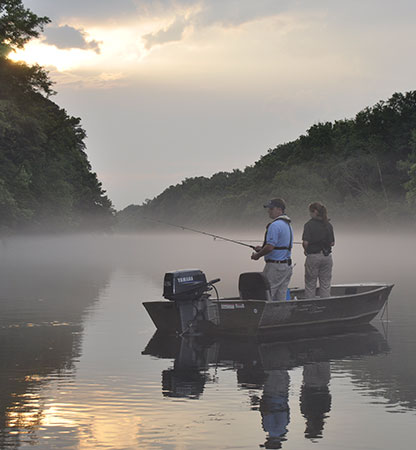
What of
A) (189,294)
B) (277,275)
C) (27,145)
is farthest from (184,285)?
(27,145)

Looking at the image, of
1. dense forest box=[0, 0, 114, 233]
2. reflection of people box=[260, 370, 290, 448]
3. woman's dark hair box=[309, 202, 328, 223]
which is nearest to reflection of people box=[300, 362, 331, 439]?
reflection of people box=[260, 370, 290, 448]

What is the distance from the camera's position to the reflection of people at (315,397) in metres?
8.70

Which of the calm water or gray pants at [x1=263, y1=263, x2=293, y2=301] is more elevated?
gray pants at [x1=263, y1=263, x2=293, y2=301]

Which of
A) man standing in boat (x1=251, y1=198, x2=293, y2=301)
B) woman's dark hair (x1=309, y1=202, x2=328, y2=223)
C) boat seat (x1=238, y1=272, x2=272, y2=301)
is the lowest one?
boat seat (x1=238, y1=272, x2=272, y2=301)

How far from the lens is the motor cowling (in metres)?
14.7

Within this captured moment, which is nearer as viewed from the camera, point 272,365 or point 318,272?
point 272,365

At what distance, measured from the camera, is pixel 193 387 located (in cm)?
1083

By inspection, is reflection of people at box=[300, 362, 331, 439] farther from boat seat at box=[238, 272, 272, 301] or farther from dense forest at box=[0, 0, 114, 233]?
dense forest at box=[0, 0, 114, 233]

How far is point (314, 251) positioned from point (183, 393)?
6.30 metres

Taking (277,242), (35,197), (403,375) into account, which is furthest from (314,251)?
(35,197)

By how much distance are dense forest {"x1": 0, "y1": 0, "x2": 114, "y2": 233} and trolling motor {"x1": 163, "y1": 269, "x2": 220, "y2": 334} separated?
34.4m

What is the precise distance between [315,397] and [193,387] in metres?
1.52

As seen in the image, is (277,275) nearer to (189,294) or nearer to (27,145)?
(189,294)

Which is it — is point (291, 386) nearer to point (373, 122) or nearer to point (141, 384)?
point (141, 384)
